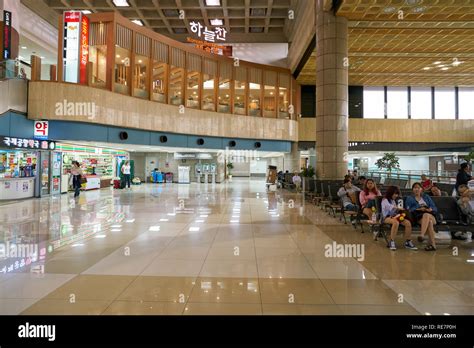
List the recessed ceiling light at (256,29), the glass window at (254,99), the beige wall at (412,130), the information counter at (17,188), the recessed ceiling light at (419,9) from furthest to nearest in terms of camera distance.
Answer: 1. the recessed ceiling light at (256,29)
2. the beige wall at (412,130)
3. the glass window at (254,99)
4. the information counter at (17,188)
5. the recessed ceiling light at (419,9)

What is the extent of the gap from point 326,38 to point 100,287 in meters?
13.8

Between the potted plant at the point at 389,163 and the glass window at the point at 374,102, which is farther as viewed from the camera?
the glass window at the point at 374,102

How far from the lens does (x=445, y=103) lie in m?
28.8

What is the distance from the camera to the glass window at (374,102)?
28.8 metres

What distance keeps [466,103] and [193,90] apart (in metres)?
23.5

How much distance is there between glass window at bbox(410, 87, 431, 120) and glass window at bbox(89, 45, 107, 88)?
2444 cm

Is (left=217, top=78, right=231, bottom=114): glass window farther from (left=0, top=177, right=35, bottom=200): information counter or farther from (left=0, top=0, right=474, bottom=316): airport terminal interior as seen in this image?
(left=0, top=177, right=35, bottom=200): information counter

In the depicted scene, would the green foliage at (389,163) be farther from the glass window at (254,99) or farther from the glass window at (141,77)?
the glass window at (141,77)

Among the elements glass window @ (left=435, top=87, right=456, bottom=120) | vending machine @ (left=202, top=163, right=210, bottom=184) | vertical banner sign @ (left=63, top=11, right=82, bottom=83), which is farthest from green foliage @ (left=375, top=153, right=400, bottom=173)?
vertical banner sign @ (left=63, top=11, right=82, bottom=83)

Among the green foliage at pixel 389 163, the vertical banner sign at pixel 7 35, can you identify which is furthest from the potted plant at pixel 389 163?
the vertical banner sign at pixel 7 35

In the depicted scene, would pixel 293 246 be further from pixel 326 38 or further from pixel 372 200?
pixel 326 38

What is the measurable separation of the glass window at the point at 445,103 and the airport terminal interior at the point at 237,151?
12 centimetres

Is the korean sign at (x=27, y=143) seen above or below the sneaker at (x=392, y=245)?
above
